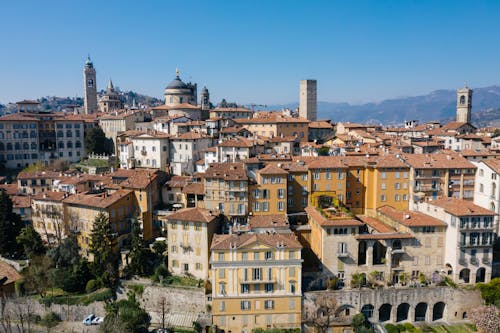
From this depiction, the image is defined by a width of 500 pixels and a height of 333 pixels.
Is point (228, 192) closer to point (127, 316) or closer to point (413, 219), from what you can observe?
point (127, 316)

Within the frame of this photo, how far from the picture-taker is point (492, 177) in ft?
170

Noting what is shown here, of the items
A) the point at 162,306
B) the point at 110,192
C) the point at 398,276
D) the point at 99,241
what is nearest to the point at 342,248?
the point at 398,276

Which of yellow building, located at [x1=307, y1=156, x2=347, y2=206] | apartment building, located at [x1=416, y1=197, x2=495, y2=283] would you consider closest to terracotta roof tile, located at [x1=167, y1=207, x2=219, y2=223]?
yellow building, located at [x1=307, y1=156, x2=347, y2=206]

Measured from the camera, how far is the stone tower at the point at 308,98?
115 metres

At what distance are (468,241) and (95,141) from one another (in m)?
67.2

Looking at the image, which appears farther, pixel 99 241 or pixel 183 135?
pixel 183 135

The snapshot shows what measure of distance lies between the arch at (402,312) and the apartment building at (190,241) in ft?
68.6

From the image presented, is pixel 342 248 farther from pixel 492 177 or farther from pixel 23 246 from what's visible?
pixel 23 246

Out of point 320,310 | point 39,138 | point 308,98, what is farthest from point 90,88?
point 320,310

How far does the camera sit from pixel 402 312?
151 ft

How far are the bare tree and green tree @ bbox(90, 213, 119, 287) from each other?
833 inches

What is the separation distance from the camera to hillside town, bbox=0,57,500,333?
138ft

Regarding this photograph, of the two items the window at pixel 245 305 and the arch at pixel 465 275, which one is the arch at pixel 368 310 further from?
the window at pixel 245 305

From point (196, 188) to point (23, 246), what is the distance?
898 inches
